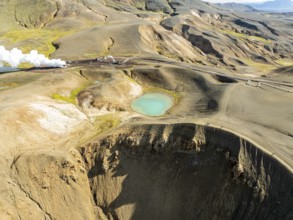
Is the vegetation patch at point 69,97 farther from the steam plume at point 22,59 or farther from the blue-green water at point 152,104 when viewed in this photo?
the steam plume at point 22,59

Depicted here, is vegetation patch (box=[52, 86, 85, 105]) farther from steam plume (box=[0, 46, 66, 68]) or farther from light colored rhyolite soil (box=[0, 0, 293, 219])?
steam plume (box=[0, 46, 66, 68])

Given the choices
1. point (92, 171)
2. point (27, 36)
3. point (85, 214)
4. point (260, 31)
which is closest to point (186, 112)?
point (92, 171)

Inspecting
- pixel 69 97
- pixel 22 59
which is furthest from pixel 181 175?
pixel 22 59

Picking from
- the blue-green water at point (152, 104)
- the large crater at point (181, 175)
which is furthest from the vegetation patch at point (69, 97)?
the large crater at point (181, 175)

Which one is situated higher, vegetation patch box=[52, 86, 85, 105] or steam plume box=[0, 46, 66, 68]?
vegetation patch box=[52, 86, 85, 105]

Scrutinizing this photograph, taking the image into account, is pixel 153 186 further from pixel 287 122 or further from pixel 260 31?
pixel 260 31

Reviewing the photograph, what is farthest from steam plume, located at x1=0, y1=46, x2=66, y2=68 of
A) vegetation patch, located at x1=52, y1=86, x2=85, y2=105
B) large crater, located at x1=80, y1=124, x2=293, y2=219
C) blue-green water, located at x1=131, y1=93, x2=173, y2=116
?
large crater, located at x1=80, y1=124, x2=293, y2=219
